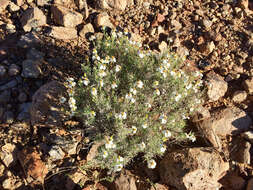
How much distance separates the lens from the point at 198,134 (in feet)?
13.1

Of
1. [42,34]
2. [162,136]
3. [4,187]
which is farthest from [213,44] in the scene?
[4,187]

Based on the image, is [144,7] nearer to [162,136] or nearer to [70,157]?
[162,136]

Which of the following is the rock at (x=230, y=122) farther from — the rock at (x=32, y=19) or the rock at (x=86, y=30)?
the rock at (x=32, y=19)

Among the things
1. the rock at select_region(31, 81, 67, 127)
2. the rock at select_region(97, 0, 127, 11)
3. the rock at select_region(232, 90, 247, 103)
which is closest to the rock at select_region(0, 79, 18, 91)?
the rock at select_region(31, 81, 67, 127)

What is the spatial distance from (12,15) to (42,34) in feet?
2.80

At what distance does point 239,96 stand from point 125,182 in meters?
2.83

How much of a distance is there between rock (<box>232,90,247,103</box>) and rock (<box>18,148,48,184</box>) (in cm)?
366

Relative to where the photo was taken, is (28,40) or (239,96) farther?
(28,40)

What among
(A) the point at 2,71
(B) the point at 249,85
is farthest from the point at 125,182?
(B) the point at 249,85

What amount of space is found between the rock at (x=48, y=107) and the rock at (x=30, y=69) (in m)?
0.59

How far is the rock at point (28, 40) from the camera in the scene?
15.3ft

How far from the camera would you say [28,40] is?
15.4 ft

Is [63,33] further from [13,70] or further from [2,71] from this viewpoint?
[2,71]

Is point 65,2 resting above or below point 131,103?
above
